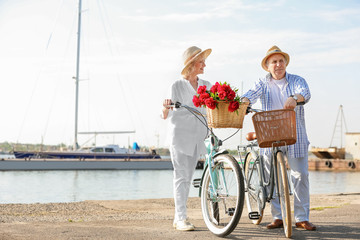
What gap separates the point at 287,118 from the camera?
4.46m

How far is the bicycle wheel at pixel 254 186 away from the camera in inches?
187

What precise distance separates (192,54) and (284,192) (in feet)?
5.47

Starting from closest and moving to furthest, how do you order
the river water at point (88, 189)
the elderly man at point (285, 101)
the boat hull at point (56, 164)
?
the elderly man at point (285, 101), the river water at point (88, 189), the boat hull at point (56, 164)

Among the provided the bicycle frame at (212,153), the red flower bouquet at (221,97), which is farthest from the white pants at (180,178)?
the red flower bouquet at (221,97)

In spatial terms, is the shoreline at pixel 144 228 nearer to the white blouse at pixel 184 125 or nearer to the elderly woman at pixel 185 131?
the elderly woman at pixel 185 131

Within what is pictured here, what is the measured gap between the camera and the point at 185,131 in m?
5.20

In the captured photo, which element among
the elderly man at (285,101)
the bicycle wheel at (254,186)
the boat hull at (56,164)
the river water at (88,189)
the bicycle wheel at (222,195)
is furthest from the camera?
the boat hull at (56,164)

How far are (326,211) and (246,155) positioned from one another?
1.81m

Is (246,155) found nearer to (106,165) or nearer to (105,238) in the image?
(105,238)

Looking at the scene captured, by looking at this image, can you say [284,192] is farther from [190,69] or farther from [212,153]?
[190,69]

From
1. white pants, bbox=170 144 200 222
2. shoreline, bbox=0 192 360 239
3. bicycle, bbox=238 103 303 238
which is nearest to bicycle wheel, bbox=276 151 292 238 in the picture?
bicycle, bbox=238 103 303 238

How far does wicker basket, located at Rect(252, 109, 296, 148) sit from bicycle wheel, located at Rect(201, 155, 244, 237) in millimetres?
366

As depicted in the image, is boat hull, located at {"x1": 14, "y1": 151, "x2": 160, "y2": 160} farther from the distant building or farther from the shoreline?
the shoreline

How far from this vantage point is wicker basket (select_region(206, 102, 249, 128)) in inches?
180
